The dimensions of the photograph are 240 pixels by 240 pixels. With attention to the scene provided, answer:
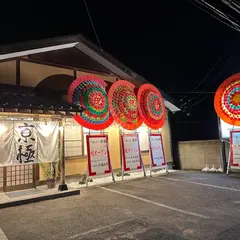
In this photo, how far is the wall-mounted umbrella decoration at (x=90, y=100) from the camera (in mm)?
8641

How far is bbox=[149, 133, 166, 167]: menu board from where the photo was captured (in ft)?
35.2

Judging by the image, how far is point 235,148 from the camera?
10.2 metres

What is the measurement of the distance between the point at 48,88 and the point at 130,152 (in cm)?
446

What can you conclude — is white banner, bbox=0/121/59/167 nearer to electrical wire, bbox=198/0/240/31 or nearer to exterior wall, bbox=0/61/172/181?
exterior wall, bbox=0/61/172/181

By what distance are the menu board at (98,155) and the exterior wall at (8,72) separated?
11.5 feet

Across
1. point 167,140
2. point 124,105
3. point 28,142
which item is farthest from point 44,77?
point 167,140

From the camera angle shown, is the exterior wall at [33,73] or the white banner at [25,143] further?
the exterior wall at [33,73]

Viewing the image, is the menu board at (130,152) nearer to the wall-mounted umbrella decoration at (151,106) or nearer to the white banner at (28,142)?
the wall-mounted umbrella decoration at (151,106)

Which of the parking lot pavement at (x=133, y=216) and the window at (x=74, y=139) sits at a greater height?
the window at (x=74, y=139)

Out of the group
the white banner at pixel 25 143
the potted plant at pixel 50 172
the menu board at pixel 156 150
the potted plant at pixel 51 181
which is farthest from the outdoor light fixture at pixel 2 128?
the menu board at pixel 156 150

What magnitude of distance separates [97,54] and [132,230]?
7.62m

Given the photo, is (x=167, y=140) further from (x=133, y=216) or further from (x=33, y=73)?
(x=133, y=216)

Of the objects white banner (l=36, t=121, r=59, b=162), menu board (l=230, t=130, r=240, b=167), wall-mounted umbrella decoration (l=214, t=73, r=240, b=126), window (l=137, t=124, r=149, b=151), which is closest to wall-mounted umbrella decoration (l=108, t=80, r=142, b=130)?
window (l=137, t=124, r=149, b=151)

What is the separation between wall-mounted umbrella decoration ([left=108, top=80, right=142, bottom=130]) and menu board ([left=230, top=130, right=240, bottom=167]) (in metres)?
4.37
